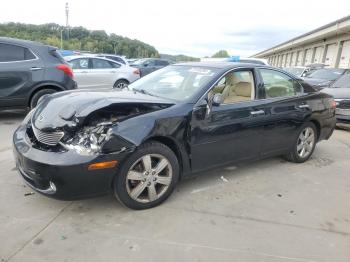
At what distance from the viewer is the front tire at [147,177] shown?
10.7 feet

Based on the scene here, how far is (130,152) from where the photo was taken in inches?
126

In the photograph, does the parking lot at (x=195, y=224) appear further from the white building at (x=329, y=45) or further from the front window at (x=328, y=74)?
the white building at (x=329, y=45)

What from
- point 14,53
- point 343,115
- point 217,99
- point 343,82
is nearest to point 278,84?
point 217,99

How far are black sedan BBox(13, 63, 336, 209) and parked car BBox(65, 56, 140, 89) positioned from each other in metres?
6.47

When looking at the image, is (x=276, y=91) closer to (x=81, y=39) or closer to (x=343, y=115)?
(x=343, y=115)

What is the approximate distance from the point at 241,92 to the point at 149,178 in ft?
5.98

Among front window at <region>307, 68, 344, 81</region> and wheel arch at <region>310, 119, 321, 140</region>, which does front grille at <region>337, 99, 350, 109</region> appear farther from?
front window at <region>307, 68, 344, 81</region>

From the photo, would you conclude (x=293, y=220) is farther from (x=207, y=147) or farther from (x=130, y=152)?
(x=130, y=152)

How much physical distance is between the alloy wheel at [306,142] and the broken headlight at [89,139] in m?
3.25

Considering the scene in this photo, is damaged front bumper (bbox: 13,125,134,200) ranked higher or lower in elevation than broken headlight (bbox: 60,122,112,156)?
lower

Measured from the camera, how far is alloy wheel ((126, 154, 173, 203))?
3.35m

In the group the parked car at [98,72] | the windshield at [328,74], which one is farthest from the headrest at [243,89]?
the windshield at [328,74]

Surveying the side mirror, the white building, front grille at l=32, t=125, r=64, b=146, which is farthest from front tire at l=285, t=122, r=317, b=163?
the white building

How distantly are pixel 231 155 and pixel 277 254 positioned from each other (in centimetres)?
148
